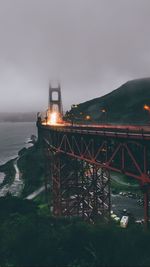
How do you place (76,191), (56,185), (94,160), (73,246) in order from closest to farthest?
(73,246) < (94,160) < (76,191) < (56,185)

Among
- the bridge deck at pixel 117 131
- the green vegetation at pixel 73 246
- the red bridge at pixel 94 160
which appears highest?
the bridge deck at pixel 117 131

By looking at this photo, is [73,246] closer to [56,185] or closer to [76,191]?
[76,191]

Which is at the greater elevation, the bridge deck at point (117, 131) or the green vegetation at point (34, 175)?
the bridge deck at point (117, 131)

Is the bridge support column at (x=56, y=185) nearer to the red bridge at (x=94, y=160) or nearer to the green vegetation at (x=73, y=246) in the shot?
the red bridge at (x=94, y=160)

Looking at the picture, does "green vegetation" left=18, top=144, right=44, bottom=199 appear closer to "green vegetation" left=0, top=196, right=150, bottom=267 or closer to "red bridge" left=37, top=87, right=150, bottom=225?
"red bridge" left=37, top=87, right=150, bottom=225

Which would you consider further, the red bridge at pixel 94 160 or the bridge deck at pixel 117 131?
the red bridge at pixel 94 160

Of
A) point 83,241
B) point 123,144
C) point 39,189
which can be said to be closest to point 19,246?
point 83,241

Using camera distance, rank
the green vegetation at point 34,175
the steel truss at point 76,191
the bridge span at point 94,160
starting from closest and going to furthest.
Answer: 1. the bridge span at point 94,160
2. the steel truss at point 76,191
3. the green vegetation at point 34,175

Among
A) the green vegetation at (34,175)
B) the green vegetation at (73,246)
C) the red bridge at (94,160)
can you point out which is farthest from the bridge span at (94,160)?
the green vegetation at (34,175)

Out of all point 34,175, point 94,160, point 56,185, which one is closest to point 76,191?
point 56,185

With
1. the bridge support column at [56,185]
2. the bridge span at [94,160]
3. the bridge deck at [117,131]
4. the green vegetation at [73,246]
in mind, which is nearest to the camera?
the bridge deck at [117,131]

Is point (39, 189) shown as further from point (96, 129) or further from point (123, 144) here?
point (123, 144)
